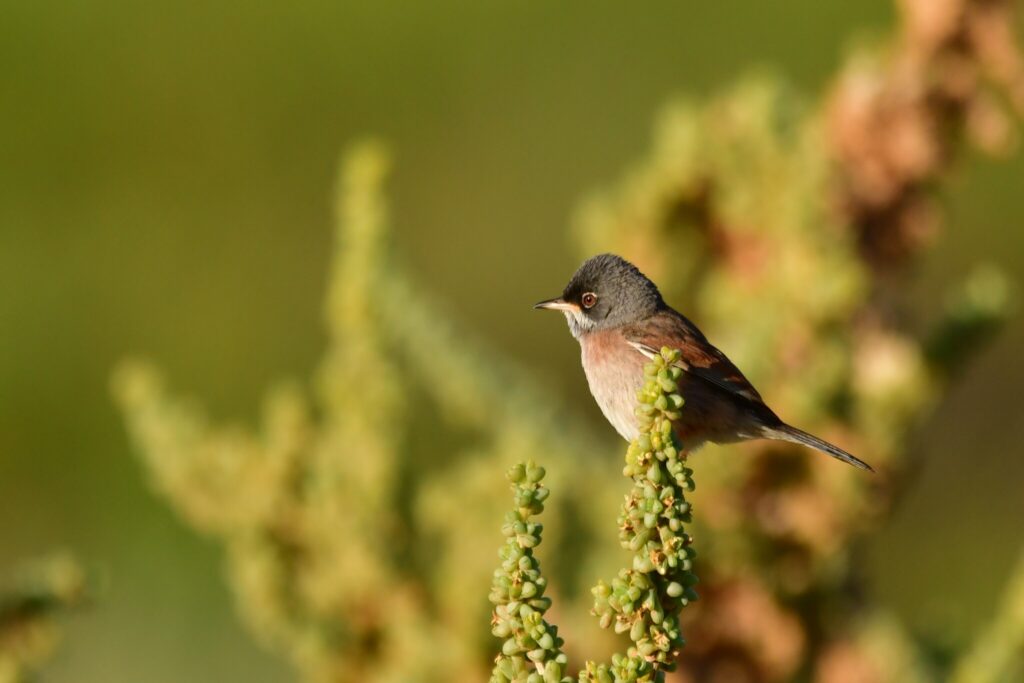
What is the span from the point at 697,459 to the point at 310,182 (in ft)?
25.2

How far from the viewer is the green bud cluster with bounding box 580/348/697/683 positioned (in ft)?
8.27

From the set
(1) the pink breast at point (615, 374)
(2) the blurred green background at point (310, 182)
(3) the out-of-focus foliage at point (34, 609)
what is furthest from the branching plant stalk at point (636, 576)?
(2) the blurred green background at point (310, 182)

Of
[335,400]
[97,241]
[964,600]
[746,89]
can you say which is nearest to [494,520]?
[335,400]

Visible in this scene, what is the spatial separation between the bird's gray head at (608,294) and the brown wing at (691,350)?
0.04 meters

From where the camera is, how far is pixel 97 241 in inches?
450

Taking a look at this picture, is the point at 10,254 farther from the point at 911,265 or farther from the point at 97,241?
the point at 911,265

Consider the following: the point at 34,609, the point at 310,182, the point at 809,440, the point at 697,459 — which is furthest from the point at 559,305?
the point at 310,182

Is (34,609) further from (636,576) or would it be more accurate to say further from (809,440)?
(809,440)

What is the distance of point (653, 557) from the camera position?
2.54 meters

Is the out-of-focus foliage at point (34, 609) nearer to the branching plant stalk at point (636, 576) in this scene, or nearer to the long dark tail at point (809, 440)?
the branching plant stalk at point (636, 576)

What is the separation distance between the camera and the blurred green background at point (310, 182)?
34.6 ft

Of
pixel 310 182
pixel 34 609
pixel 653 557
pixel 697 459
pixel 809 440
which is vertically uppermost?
pixel 310 182

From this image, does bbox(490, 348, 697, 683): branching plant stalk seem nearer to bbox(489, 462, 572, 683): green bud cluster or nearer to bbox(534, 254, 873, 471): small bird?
bbox(489, 462, 572, 683): green bud cluster

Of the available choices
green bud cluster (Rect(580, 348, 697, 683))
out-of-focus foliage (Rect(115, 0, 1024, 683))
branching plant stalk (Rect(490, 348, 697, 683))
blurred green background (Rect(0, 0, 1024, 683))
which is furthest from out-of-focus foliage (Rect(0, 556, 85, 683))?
blurred green background (Rect(0, 0, 1024, 683))
